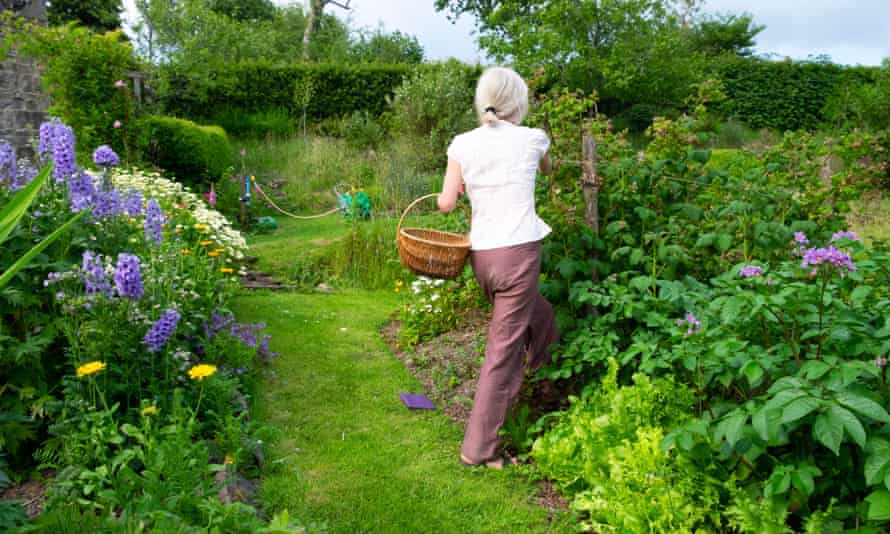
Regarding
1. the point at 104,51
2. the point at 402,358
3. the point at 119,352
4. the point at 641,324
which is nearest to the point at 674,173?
the point at 641,324

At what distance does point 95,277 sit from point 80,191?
72cm

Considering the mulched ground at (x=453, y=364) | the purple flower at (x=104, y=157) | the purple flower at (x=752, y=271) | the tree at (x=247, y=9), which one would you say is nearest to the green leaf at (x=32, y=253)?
the purple flower at (x=104, y=157)

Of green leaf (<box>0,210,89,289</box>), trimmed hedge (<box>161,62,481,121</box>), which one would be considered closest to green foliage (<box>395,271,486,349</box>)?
green leaf (<box>0,210,89,289</box>)

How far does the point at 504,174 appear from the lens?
9.81ft

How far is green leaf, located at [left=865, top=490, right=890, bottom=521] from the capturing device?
1.73m

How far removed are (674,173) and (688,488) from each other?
186 cm

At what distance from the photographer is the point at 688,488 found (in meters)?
2.31

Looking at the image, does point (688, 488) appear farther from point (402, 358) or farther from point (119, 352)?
point (402, 358)

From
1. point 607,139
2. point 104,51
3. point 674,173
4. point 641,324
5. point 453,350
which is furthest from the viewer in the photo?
point 104,51

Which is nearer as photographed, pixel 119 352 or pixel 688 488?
pixel 688 488

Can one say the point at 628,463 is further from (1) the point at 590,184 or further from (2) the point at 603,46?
(2) the point at 603,46

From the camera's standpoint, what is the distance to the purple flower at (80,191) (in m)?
3.13

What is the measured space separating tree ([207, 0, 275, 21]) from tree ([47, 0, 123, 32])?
449 cm

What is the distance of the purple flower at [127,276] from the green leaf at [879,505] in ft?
8.44
